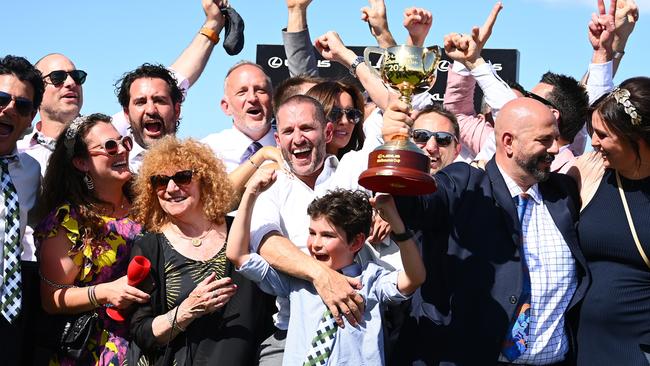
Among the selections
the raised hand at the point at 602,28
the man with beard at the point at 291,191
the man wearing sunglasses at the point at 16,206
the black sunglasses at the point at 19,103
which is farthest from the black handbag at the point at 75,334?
the raised hand at the point at 602,28

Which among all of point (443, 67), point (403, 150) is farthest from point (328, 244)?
point (443, 67)

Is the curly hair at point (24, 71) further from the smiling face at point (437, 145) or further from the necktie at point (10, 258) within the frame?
the smiling face at point (437, 145)

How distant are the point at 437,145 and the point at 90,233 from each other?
2.20 meters

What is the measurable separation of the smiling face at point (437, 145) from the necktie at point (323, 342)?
59.0 inches

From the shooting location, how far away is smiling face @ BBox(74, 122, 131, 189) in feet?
19.1

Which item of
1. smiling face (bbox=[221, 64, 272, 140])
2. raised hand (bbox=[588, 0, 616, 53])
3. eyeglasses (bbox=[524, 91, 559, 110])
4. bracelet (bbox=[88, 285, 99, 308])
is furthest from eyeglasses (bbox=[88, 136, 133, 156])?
raised hand (bbox=[588, 0, 616, 53])

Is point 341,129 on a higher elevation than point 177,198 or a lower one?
higher

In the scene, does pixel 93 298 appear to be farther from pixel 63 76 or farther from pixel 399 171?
pixel 63 76

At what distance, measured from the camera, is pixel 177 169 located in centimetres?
555

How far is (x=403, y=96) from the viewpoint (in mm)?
4918

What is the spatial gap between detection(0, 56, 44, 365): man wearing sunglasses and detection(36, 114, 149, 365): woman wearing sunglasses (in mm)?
126

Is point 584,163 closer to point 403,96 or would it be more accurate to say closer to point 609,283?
point 609,283

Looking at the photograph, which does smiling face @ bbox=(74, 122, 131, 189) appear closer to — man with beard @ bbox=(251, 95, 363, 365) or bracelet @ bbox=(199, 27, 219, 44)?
man with beard @ bbox=(251, 95, 363, 365)

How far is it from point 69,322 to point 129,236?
1.94 ft
